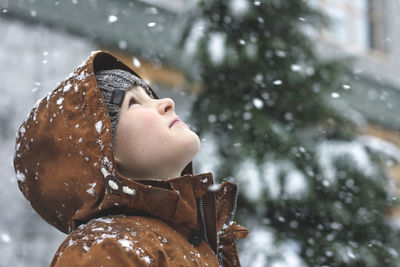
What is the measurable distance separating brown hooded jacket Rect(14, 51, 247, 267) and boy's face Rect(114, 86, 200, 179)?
0.29ft

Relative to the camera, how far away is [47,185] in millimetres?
1391

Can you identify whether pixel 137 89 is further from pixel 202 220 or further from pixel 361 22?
pixel 361 22

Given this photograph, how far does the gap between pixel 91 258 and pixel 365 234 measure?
353 cm

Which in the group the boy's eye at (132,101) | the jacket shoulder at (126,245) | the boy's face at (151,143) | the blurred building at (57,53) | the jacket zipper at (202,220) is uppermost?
the boy's eye at (132,101)

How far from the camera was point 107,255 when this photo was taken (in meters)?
1.13

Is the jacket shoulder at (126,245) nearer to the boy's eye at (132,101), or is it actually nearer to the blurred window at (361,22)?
the boy's eye at (132,101)

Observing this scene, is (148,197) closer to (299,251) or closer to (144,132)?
(144,132)

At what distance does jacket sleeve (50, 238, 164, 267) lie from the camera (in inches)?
44.3

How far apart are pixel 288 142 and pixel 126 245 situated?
304cm

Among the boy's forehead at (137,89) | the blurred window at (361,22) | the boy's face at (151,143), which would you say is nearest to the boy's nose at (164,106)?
the boy's face at (151,143)

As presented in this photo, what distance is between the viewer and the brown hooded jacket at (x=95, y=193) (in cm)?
122

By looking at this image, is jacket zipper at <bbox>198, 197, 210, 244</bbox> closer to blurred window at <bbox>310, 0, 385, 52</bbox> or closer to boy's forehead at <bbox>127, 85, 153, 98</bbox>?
boy's forehead at <bbox>127, 85, 153, 98</bbox>

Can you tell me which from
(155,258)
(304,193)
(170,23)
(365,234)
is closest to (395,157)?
(365,234)

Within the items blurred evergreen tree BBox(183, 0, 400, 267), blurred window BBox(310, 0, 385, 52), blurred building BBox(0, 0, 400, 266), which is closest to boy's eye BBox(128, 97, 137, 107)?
blurred evergreen tree BBox(183, 0, 400, 267)
